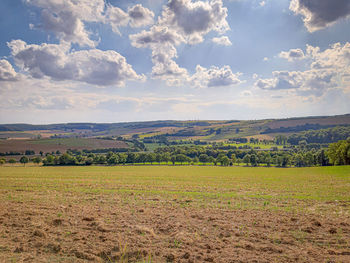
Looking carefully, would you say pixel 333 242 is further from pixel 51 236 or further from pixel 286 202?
pixel 51 236

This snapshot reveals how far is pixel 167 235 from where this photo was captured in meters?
11.8

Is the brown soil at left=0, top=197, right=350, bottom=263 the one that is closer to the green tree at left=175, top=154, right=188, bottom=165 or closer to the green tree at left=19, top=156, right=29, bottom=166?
the green tree at left=175, top=154, right=188, bottom=165

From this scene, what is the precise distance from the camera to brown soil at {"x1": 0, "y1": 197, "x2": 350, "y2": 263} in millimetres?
9570

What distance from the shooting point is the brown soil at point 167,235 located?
31.4 feet

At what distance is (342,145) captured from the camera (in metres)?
69.1

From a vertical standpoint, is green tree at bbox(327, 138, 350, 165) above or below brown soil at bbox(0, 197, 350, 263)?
Answer: below

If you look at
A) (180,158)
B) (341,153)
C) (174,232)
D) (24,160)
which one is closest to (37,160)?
(24,160)

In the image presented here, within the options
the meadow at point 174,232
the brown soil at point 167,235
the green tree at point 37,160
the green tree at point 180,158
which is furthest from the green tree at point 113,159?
the brown soil at point 167,235

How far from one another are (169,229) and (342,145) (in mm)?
76666

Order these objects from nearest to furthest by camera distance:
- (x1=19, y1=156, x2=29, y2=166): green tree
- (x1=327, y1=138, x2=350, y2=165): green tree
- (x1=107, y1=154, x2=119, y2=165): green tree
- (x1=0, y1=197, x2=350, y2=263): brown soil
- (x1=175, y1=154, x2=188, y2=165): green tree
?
(x1=0, y1=197, x2=350, y2=263): brown soil, (x1=327, y1=138, x2=350, y2=165): green tree, (x1=107, y1=154, x2=119, y2=165): green tree, (x1=19, y1=156, x2=29, y2=166): green tree, (x1=175, y1=154, x2=188, y2=165): green tree

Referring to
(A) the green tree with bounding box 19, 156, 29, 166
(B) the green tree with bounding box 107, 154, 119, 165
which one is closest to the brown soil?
(B) the green tree with bounding box 107, 154, 119, 165

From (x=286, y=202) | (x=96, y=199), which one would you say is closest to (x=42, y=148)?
(x=96, y=199)

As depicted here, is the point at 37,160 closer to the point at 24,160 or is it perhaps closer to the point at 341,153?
the point at 24,160

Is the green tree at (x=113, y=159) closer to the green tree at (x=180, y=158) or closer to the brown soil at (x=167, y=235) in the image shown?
the green tree at (x=180, y=158)
